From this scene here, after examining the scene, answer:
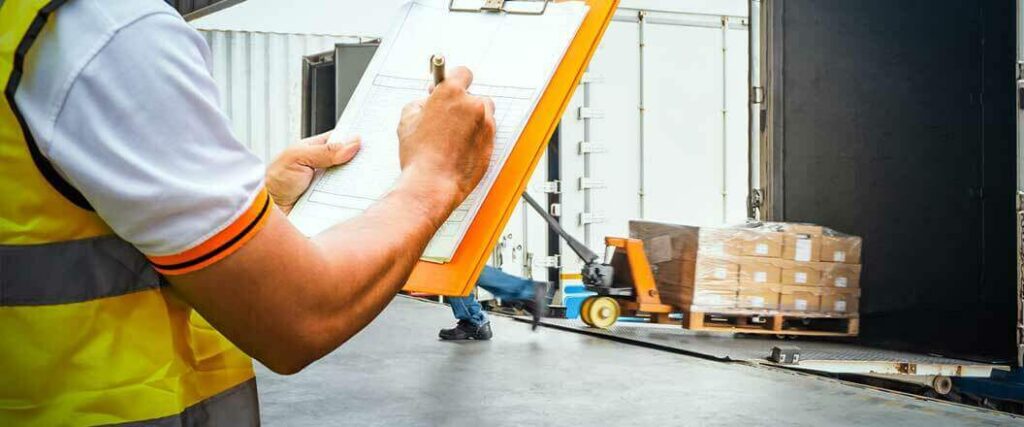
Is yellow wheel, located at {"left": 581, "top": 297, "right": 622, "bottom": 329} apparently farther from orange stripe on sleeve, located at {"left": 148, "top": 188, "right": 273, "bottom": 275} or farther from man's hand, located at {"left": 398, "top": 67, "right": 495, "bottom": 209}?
orange stripe on sleeve, located at {"left": 148, "top": 188, "right": 273, "bottom": 275}

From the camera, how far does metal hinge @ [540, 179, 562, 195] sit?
995 cm

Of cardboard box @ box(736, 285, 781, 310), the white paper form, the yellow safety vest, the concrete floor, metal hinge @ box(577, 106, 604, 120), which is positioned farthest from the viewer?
metal hinge @ box(577, 106, 604, 120)

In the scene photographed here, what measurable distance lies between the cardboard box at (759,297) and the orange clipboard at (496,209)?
5558 mm

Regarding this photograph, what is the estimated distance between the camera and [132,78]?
0.95 m

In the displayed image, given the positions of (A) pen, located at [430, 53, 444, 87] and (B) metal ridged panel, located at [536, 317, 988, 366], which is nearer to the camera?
(A) pen, located at [430, 53, 444, 87]

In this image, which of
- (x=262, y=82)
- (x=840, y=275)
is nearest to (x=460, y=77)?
(x=840, y=275)

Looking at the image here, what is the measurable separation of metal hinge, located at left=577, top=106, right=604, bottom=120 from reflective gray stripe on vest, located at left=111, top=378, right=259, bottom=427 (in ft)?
28.5

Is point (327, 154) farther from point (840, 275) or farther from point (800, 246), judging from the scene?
point (840, 275)

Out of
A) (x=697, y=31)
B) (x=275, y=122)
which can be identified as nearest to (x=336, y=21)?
(x=275, y=122)

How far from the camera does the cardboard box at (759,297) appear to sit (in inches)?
281

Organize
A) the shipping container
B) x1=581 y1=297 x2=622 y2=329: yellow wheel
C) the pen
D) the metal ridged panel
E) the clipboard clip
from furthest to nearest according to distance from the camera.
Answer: x1=581 y1=297 x2=622 y2=329: yellow wheel, the shipping container, the metal ridged panel, the clipboard clip, the pen

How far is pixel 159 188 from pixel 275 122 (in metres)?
10.7

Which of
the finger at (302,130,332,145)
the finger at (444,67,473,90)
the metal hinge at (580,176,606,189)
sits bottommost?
the finger at (302,130,332,145)

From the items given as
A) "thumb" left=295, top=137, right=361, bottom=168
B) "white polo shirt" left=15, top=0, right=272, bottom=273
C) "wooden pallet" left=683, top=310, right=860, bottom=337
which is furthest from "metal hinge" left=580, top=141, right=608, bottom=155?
"white polo shirt" left=15, top=0, right=272, bottom=273
